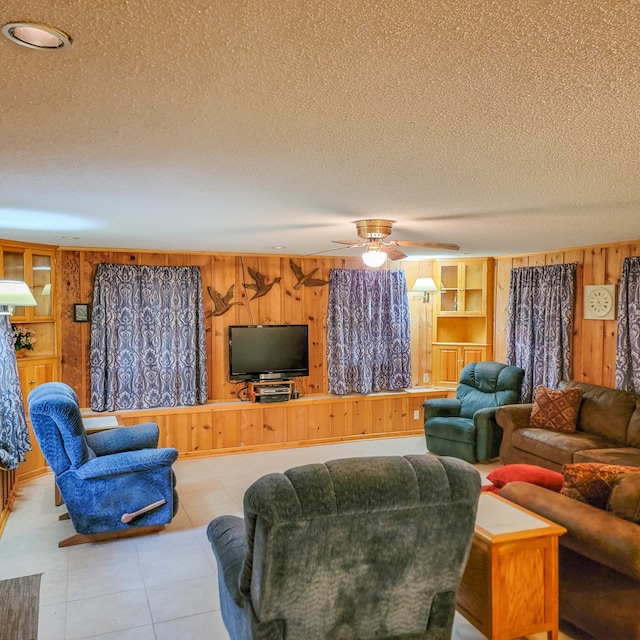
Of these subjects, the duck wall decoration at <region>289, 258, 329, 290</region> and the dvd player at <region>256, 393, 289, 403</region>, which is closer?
the dvd player at <region>256, 393, 289, 403</region>

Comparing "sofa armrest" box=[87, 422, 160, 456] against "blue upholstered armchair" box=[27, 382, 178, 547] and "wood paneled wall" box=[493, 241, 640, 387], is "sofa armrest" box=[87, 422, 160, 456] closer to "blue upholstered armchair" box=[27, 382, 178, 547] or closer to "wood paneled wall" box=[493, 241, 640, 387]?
"blue upholstered armchair" box=[27, 382, 178, 547]

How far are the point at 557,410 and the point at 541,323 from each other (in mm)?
1263

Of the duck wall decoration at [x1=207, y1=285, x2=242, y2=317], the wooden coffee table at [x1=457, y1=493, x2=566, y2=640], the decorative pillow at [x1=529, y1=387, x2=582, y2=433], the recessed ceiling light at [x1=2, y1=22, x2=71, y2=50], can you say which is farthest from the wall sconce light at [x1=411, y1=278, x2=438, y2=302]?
the recessed ceiling light at [x1=2, y1=22, x2=71, y2=50]

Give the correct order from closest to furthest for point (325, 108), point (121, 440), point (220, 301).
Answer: point (325, 108) < point (121, 440) < point (220, 301)

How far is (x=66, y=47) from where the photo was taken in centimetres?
132

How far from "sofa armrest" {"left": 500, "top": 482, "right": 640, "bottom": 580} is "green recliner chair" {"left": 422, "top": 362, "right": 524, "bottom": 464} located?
2.93 metres

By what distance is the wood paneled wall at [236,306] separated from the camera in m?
5.99

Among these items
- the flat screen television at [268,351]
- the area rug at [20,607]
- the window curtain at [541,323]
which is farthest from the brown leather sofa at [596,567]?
the flat screen television at [268,351]

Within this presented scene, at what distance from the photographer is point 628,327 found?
210 inches

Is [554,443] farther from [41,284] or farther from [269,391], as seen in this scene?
[41,284]

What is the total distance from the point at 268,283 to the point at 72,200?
364 cm

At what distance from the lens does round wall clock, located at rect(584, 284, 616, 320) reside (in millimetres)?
5617

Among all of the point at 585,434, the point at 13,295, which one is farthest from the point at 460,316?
the point at 13,295

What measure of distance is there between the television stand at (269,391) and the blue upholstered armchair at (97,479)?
2.36 metres
